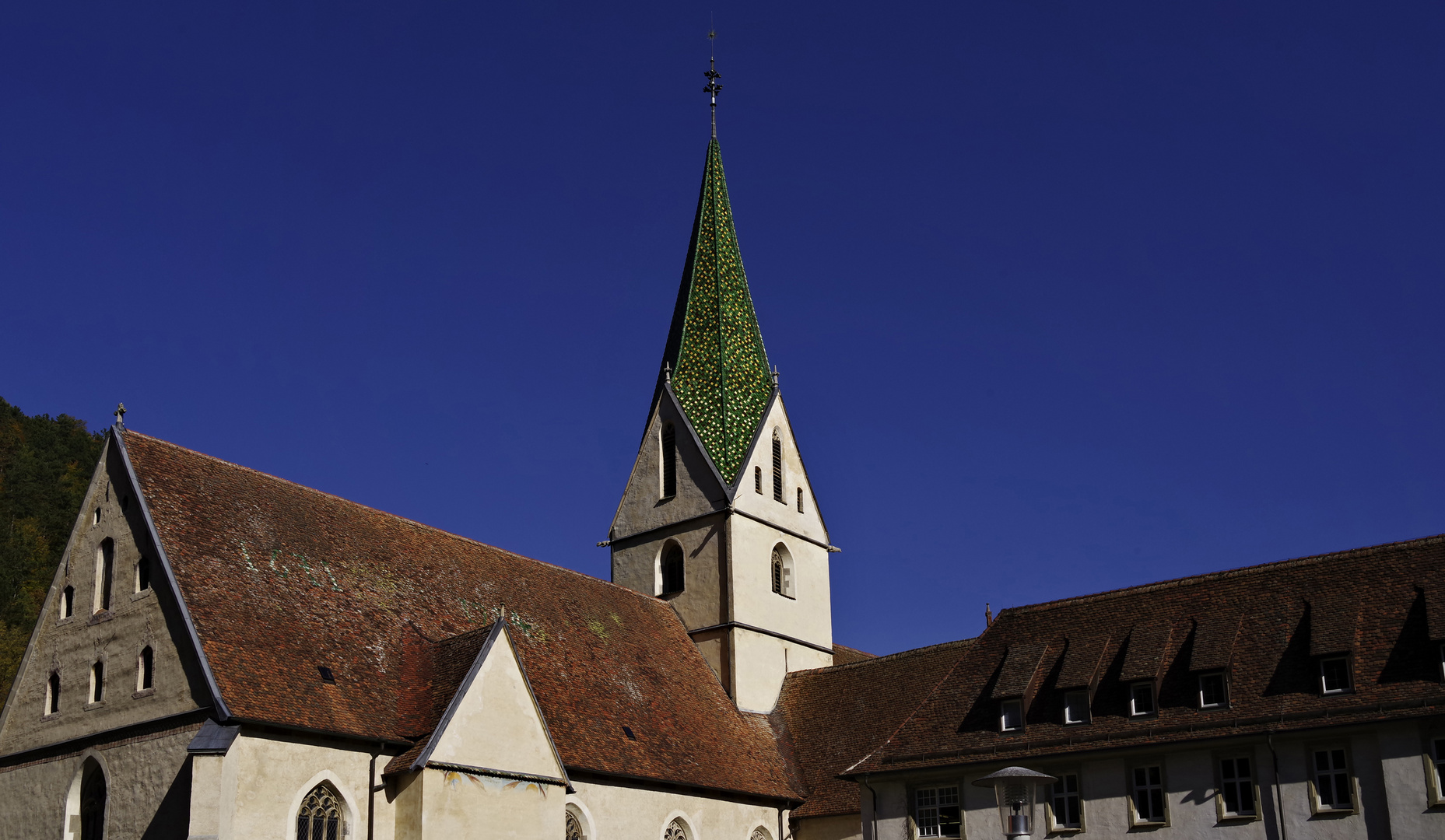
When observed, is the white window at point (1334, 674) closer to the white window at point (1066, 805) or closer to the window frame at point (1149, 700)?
the window frame at point (1149, 700)

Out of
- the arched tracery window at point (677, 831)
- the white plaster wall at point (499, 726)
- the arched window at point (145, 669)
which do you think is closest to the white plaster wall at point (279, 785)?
the white plaster wall at point (499, 726)

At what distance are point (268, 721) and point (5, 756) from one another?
7.82m

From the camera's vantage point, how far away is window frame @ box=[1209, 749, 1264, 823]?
2778 centimetres

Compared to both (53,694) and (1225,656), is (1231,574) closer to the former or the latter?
(1225,656)

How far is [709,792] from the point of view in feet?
114

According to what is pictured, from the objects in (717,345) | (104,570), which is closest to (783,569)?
(717,345)

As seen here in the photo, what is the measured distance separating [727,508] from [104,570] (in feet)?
59.8

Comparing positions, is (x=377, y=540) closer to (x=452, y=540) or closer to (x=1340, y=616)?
(x=452, y=540)

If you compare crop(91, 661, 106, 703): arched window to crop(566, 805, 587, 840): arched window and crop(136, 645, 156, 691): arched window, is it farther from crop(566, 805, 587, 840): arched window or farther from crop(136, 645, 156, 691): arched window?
crop(566, 805, 587, 840): arched window

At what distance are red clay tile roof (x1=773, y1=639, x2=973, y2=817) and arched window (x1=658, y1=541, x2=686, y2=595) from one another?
15.1 feet

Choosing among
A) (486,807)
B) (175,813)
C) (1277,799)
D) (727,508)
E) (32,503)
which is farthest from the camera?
(32,503)

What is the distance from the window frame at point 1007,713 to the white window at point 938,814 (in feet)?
5.51

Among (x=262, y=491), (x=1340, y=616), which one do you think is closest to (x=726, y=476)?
(x=262, y=491)

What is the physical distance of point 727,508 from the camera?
42.6 m
